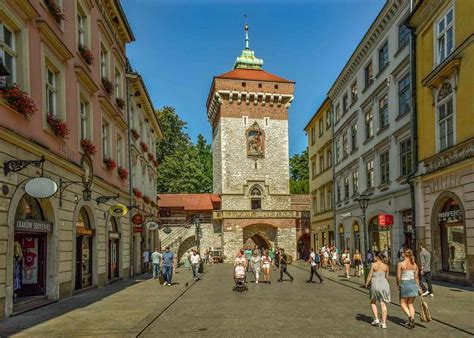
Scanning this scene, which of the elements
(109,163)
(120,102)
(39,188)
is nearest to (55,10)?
(39,188)

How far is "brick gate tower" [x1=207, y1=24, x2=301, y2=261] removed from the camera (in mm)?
52125

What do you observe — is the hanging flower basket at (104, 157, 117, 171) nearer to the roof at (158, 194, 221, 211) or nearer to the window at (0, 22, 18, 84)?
the window at (0, 22, 18, 84)

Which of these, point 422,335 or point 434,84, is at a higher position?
point 434,84

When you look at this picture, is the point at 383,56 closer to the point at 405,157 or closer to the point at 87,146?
the point at 405,157

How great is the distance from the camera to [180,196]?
55.8 meters

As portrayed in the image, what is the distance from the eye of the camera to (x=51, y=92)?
49.0 feet

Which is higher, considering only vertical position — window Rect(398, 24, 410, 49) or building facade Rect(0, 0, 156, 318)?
window Rect(398, 24, 410, 49)

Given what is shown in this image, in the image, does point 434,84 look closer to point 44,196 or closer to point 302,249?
point 44,196

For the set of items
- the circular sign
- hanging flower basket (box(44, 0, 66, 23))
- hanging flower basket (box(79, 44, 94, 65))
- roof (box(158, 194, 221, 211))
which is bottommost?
the circular sign

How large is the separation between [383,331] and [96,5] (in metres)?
16.6

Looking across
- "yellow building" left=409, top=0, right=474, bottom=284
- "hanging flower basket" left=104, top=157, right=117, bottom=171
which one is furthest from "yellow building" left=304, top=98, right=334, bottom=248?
"hanging flower basket" left=104, top=157, right=117, bottom=171

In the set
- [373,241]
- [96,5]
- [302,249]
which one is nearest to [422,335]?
[96,5]

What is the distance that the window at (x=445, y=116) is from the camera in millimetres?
19047

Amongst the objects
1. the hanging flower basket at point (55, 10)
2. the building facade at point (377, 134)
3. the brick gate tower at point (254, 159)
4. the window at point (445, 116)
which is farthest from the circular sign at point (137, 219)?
the brick gate tower at point (254, 159)
